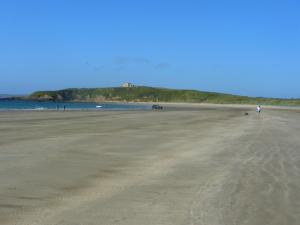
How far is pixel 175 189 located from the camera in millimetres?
10547

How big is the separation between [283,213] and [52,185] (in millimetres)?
4690

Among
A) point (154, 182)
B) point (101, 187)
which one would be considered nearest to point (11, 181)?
point (101, 187)

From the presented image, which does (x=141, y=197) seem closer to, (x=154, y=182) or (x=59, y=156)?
(x=154, y=182)

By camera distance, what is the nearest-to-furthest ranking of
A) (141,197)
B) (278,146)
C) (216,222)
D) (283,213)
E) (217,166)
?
(216,222) → (283,213) → (141,197) → (217,166) → (278,146)

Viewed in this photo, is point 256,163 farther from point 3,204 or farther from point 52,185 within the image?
point 3,204

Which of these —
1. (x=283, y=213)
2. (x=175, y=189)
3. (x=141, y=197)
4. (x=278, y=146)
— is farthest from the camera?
(x=278, y=146)

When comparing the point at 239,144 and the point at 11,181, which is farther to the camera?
the point at 239,144

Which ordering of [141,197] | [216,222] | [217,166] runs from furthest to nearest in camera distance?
[217,166] < [141,197] < [216,222]

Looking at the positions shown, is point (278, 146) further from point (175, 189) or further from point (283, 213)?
point (283, 213)

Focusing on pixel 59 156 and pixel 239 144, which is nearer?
pixel 59 156

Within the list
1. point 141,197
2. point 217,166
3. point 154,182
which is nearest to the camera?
point 141,197

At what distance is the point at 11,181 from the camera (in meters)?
11.0

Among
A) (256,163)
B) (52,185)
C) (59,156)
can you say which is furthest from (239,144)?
(52,185)

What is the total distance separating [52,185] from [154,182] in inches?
85.6
